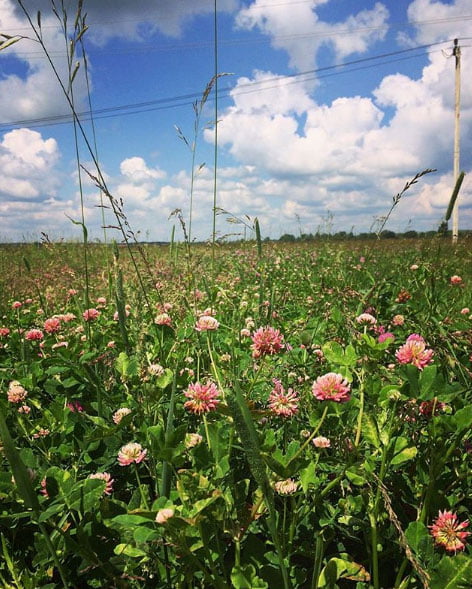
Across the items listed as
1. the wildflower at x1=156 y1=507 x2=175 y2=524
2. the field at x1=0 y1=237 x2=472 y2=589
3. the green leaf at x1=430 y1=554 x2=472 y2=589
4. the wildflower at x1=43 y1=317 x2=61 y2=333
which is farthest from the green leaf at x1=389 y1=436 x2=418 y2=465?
the wildflower at x1=43 y1=317 x2=61 y2=333

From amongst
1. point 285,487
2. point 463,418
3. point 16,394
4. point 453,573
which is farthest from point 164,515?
point 16,394

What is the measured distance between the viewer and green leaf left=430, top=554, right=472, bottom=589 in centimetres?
81

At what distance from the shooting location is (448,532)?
0.96 metres

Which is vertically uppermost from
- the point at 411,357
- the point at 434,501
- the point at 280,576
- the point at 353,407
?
the point at 411,357

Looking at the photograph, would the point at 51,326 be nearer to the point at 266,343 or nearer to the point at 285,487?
the point at 266,343

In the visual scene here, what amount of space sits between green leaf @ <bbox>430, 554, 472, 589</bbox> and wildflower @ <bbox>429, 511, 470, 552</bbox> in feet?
0.38

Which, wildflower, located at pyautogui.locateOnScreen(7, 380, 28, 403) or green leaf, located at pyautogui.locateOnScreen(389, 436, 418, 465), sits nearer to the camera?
green leaf, located at pyautogui.locateOnScreen(389, 436, 418, 465)

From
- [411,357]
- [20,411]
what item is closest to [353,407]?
[411,357]

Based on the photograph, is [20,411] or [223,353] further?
[223,353]

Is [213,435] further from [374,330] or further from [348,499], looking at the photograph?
[374,330]

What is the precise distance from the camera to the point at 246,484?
1.04 meters

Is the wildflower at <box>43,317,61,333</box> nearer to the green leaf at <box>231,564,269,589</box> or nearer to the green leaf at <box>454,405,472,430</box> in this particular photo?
the green leaf at <box>231,564,269,589</box>

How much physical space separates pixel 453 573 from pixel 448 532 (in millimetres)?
165

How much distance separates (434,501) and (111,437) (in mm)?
893
